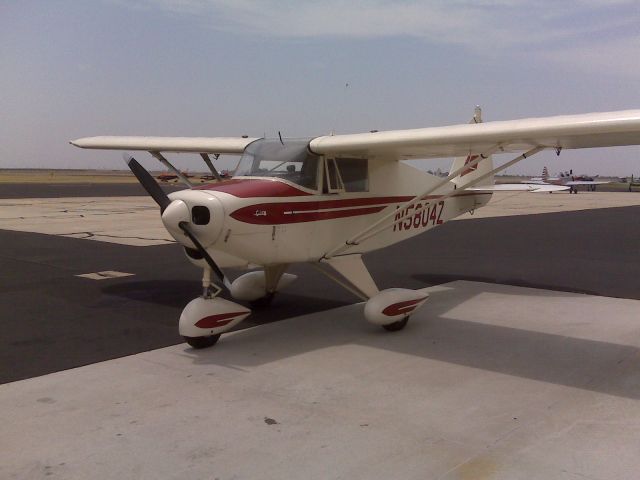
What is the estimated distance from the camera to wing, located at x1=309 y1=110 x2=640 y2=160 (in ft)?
17.0

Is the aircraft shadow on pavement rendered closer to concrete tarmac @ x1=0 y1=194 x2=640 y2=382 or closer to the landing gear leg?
the landing gear leg

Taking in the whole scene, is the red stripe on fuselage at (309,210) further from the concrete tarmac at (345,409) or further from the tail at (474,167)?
the tail at (474,167)

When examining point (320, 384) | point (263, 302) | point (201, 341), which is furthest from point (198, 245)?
point (263, 302)

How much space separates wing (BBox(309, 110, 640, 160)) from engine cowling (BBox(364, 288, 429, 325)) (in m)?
1.73

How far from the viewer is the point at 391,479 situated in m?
3.51

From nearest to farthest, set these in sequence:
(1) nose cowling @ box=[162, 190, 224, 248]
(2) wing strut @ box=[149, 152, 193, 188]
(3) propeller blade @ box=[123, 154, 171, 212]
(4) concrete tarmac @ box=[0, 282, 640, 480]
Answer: (4) concrete tarmac @ box=[0, 282, 640, 480], (1) nose cowling @ box=[162, 190, 224, 248], (3) propeller blade @ box=[123, 154, 171, 212], (2) wing strut @ box=[149, 152, 193, 188]

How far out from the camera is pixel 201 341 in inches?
245

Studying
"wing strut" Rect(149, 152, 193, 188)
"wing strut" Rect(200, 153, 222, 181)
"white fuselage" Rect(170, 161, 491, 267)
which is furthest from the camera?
"wing strut" Rect(200, 153, 222, 181)

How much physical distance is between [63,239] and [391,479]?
14.1 meters

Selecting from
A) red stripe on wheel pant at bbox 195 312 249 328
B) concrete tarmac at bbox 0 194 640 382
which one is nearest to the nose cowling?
red stripe on wheel pant at bbox 195 312 249 328

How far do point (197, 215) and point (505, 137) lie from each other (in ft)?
10.2

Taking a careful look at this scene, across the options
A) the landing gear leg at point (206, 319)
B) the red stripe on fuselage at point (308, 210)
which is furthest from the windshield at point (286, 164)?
the landing gear leg at point (206, 319)

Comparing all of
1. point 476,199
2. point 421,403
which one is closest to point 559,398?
point 421,403

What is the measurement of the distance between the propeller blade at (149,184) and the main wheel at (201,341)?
1.41 m
